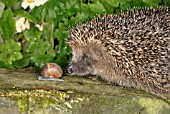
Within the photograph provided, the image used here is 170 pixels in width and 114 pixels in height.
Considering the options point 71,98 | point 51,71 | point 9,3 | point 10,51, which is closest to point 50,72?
point 51,71

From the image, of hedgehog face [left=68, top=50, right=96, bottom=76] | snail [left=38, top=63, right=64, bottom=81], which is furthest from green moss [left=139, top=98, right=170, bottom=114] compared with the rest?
snail [left=38, top=63, right=64, bottom=81]

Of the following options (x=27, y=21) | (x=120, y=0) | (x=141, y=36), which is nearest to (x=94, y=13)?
(x=120, y=0)

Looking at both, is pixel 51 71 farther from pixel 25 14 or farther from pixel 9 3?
pixel 9 3

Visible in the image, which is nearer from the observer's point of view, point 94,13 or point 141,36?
point 141,36

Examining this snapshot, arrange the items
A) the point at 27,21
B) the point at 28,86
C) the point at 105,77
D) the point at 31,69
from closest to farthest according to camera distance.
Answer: the point at 28,86 < the point at 105,77 < the point at 31,69 < the point at 27,21

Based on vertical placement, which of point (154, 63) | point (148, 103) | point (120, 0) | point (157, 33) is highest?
point (120, 0)

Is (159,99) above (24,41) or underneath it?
underneath

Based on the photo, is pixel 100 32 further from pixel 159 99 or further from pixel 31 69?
pixel 31 69
